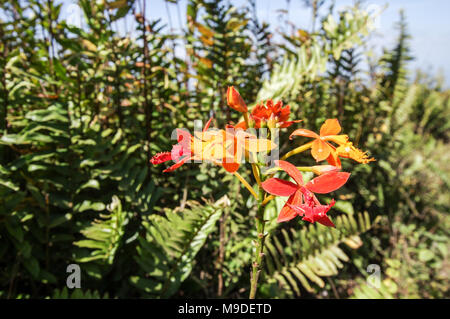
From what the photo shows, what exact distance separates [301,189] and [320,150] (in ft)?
0.37

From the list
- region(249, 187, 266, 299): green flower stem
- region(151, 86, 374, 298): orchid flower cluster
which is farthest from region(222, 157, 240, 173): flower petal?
region(249, 187, 266, 299): green flower stem

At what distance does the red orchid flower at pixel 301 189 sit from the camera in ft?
2.13

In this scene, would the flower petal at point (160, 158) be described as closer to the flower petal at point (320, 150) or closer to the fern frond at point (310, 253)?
the flower petal at point (320, 150)

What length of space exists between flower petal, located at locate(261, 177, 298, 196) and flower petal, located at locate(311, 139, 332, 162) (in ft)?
0.33

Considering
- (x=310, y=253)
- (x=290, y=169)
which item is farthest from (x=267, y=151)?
(x=310, y=253)

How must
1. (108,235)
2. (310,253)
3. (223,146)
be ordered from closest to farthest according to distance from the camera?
(223,146), (108,235), (310,253)

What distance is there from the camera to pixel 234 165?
68 cm

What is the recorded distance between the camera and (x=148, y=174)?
1.67 metres

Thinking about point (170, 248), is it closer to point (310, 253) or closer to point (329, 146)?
point (310, 253)

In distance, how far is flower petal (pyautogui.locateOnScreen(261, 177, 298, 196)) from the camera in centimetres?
68

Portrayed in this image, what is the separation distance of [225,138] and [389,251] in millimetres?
2366

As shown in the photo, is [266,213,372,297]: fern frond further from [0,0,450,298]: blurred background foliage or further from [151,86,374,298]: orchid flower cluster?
[151,86,374,298]: orchid flower cluster

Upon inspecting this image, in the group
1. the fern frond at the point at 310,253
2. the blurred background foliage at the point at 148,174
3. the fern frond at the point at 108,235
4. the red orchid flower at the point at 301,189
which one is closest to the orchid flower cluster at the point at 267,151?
Answer: the red orchid flower at the point at 301,189

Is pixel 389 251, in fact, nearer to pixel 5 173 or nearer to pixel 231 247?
pixel 231 247
